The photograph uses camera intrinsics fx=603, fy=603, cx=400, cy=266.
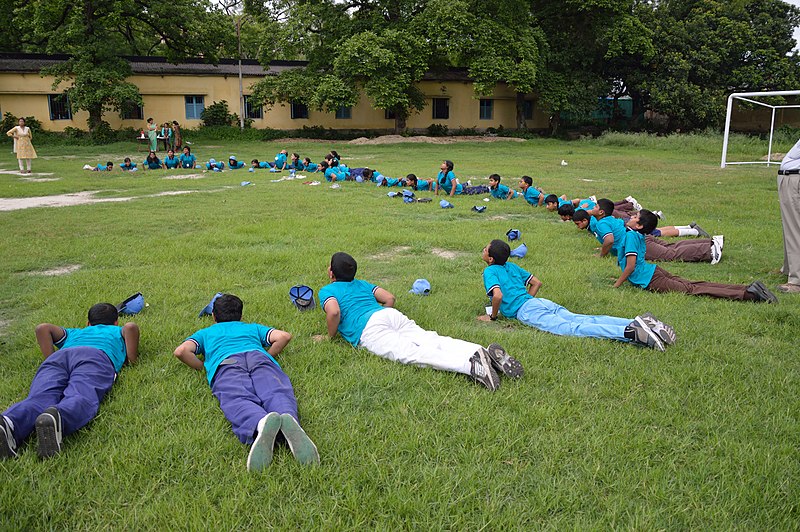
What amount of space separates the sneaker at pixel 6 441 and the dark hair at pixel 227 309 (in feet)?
4.35

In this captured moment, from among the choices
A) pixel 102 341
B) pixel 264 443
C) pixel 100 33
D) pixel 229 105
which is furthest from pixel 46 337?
pixel 229 105

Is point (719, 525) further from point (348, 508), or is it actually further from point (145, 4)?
point (145, 4)

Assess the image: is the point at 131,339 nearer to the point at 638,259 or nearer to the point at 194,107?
the point at 638,259

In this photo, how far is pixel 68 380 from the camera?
325cm

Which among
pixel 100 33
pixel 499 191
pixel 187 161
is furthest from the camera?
pixel 100 33

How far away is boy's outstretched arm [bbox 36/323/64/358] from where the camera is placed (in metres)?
3.53

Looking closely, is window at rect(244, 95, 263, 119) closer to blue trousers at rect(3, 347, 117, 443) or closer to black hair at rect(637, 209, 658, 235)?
black hair at rect(637, 209, 658, 235)

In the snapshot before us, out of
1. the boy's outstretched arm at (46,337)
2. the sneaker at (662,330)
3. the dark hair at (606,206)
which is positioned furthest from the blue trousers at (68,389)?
the dark hair at (606,206)

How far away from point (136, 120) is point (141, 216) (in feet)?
72.9

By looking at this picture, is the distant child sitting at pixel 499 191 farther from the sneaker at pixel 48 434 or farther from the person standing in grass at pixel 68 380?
the sneaker at pixel 48 434

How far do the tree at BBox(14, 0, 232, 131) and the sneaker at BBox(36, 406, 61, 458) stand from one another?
2396 cm

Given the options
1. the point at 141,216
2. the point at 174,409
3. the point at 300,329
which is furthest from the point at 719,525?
the point at 141,216

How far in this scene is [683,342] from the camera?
13.3 feet

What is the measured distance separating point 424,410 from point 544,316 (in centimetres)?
167
